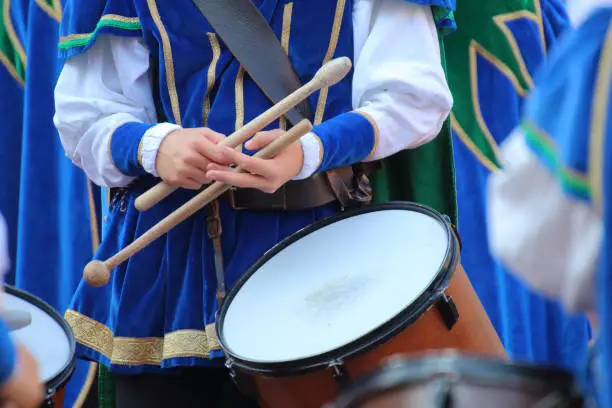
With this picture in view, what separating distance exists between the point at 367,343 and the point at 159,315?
0.58 m

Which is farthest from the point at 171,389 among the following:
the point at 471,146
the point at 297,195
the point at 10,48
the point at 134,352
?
the point at 10,48

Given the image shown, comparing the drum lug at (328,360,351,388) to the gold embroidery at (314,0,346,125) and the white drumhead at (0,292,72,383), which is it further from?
the gold embroidery at (314,0,346,125)

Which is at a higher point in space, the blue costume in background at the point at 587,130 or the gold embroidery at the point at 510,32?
the blue costume in background at the point at 587,130

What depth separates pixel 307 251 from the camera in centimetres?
215

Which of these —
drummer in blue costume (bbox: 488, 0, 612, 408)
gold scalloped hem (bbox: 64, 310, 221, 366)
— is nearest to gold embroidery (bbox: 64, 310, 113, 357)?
gold scalloped hem (bbox: 64, 310, 221, 366)

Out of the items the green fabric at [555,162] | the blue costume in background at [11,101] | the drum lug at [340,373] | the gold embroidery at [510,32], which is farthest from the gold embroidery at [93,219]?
the green fabric at [555,162]

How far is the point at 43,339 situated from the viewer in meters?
2.05

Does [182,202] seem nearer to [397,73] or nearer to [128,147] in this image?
[128,147]

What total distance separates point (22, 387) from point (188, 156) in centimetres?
88

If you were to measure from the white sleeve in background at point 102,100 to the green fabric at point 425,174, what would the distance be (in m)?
0.54

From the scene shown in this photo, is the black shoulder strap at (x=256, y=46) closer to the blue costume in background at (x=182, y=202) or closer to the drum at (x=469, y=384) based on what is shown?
the blue costume in background at (x=182, y=202)

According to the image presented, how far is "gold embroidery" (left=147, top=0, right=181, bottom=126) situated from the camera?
226 cm

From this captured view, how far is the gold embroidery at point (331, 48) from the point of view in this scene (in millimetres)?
2250

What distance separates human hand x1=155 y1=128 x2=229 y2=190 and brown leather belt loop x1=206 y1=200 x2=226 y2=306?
0.28 ft
